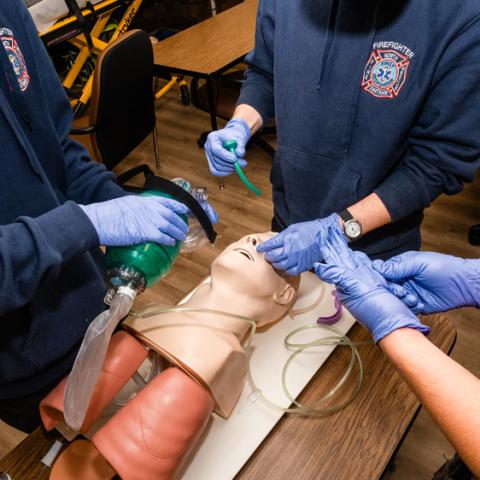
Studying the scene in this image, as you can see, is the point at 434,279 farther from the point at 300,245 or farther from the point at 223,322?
the point at 223,322

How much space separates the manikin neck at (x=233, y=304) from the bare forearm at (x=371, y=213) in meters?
0.37

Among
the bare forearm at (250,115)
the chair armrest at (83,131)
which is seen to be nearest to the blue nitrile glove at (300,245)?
the bare forearm at (250,115)

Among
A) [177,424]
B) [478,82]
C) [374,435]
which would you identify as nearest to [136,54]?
[478,82]

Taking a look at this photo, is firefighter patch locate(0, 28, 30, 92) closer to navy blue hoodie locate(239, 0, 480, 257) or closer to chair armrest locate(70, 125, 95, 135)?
navy blue hoodie locate(239, 0, 480, 257)

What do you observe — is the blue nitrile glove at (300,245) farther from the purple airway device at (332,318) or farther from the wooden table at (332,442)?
the wooden table at (332,442)

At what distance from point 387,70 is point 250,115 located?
0.50 m

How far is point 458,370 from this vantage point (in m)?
0.70

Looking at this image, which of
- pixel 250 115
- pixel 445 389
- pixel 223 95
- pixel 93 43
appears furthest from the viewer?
pixel 93 43

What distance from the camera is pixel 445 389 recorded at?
2.22ft

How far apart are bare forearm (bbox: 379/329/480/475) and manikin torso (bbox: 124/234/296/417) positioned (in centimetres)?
42

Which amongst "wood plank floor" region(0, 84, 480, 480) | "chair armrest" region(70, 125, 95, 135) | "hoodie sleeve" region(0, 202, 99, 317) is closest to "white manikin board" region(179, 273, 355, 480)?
"hoodie sleeve" region(0, 202, 99, 317)

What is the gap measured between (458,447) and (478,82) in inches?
29.2

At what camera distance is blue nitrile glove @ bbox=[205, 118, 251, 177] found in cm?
125

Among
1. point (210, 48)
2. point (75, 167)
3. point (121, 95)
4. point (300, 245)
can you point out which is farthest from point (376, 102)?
point (210, 48)
